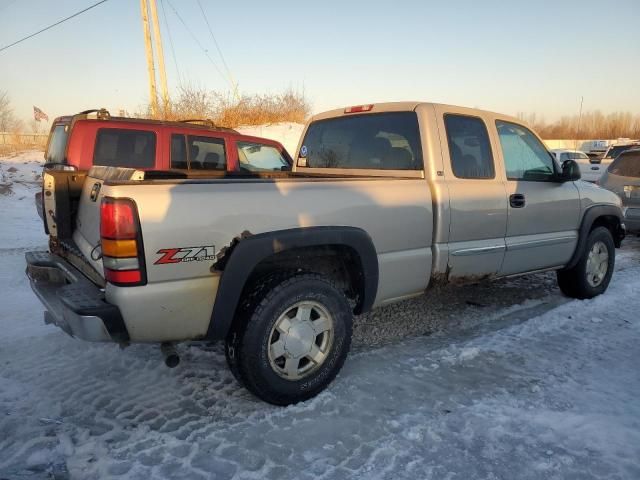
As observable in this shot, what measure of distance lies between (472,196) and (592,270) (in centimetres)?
235

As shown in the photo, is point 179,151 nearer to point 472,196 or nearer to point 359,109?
point 359,109

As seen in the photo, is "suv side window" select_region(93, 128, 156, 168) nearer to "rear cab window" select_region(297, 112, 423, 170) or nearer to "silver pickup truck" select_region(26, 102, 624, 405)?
"silver pickup truck" select_region(26, 102, 624, 405)

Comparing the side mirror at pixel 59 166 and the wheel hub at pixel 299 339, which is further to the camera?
the side mirror at pixel 59 166

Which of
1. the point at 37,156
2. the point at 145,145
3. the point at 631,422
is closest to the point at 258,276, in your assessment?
the point at 631,422

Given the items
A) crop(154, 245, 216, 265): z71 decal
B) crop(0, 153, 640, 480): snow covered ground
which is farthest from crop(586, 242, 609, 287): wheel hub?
crop(154, 245, 216, 265): z71 decal

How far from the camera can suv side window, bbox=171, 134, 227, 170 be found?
6891 mm

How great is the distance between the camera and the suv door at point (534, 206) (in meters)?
4.11

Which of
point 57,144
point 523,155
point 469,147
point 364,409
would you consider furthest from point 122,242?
point 57,144

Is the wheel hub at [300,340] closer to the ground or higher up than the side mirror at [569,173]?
closer to the ground

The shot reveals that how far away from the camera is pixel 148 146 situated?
6594 millimetres

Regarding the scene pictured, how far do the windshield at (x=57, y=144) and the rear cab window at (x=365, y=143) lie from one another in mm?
3385

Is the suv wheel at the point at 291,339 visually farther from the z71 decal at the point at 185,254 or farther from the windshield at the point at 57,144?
the windshield at the point at 57,144

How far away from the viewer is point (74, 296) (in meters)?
2.58

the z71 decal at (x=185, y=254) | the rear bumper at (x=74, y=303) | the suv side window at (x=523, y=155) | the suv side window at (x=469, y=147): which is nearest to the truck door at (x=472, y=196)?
the suv side window at (x=469, y=147)
